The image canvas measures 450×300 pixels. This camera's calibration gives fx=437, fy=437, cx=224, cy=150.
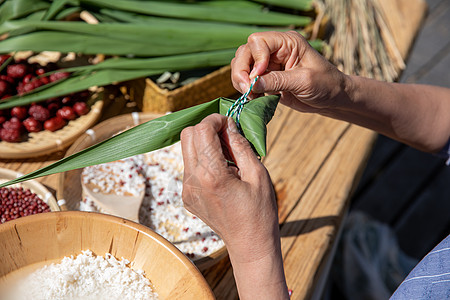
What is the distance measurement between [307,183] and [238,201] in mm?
656

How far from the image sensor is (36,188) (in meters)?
1.08

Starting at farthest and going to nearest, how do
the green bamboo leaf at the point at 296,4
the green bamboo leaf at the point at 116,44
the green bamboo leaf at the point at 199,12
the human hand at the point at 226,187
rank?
the green bamboo leaf at the point at 296,4, the green bamboo leaf at the point at 199,12, the green bamboo leaf at the point at 116,44, the human hand at the point at 226,187

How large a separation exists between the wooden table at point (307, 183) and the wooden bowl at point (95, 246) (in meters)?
0.25

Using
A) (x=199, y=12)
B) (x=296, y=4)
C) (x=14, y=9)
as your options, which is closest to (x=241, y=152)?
(x=199, y=12)

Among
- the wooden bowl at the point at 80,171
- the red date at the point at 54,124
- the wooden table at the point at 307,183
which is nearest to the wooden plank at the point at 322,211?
the wooden table at the point at 307,183

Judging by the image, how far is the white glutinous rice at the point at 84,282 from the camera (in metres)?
0.80

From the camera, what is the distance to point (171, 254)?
82 cm

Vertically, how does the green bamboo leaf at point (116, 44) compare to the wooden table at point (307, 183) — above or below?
above

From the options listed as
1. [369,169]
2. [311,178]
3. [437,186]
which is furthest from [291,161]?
[437,186]

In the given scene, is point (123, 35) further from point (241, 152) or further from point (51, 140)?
point (241, 152)

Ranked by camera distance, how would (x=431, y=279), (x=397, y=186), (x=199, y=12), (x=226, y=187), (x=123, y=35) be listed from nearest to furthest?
(x=226, y=187) < (x=431, y=279) < (x=123, y=35) < (x=199, y=12) < (x=397, y=186)

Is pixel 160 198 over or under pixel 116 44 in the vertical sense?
under

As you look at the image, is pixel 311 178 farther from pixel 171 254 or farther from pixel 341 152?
pixel 171 254

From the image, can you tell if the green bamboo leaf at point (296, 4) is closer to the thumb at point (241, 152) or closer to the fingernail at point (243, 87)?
the fingernail at point (243, 87)
